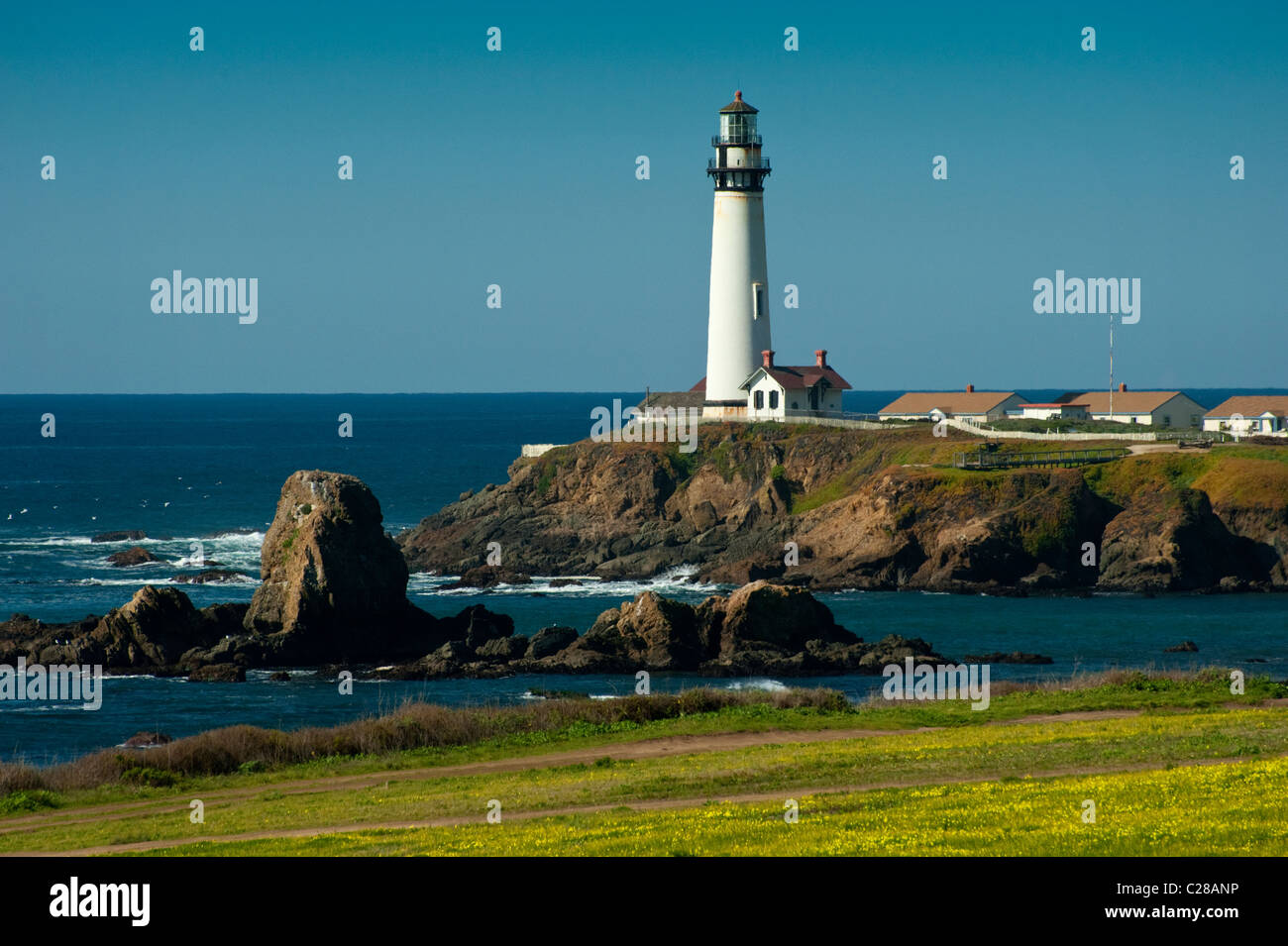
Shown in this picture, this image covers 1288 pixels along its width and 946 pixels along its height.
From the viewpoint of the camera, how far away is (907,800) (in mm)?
21484

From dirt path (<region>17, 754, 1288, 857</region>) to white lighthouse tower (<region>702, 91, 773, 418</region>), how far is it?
69.1 metres

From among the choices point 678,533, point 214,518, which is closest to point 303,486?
point 678,533

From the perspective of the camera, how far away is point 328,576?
5316 cm

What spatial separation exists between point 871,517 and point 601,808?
54.3 meters

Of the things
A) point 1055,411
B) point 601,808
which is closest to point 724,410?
point 1055,411

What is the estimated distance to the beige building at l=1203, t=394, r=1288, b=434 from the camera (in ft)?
324

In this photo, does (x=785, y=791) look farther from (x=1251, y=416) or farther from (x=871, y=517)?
(x=1251, y=416)

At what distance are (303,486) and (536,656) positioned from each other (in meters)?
10.7

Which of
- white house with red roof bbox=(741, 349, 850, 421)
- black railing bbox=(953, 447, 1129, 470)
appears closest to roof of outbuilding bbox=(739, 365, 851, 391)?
white house with red roof bbox=(741, 349, 850, 421)

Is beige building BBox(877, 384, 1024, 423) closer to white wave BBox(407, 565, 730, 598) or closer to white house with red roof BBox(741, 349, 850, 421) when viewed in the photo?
white house with red roof BBox(741, 349, 850, 421)

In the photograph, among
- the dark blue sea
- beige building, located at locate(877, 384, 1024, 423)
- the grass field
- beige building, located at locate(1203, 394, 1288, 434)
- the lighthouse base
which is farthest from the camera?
beige building, located at locate(877, 384, 1024, 423)

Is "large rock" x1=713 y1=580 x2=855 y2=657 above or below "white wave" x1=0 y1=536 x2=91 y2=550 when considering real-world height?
below
